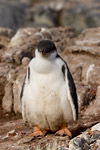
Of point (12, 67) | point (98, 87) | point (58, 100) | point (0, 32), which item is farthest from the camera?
point (0, 32)

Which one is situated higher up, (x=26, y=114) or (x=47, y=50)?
(x=47, y=50)

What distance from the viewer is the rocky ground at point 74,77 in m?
4.58

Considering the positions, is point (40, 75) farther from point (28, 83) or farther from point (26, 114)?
point (26, 114)

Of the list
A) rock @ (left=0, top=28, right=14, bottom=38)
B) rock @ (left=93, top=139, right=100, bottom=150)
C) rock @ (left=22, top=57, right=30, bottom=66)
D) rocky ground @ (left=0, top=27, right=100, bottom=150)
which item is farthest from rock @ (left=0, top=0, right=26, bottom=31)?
rock @ (left=93, top=139, right=100, bottom=150)

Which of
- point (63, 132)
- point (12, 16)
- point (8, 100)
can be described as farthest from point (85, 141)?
point (12, 16)

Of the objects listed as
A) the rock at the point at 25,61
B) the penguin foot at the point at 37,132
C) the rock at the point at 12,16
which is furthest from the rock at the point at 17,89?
the rock at the point at 12,16

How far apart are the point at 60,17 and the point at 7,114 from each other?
15590 millimetres

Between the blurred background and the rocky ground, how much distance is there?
903 centimetres

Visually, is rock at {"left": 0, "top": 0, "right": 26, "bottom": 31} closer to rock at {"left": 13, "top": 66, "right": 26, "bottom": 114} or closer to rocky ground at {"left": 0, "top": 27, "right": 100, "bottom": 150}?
rocky ground at {"left": 0, "top": 27, "right": 100, "bottom": 150}

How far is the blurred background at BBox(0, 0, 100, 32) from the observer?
19.2m

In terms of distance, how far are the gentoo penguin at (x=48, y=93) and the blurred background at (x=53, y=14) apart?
13.5 metres

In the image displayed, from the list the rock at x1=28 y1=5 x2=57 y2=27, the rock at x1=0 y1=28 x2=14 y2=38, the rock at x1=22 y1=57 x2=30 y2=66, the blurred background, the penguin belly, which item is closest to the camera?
the penguin belly

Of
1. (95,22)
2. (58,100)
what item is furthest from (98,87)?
(95,22)

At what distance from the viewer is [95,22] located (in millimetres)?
19297
